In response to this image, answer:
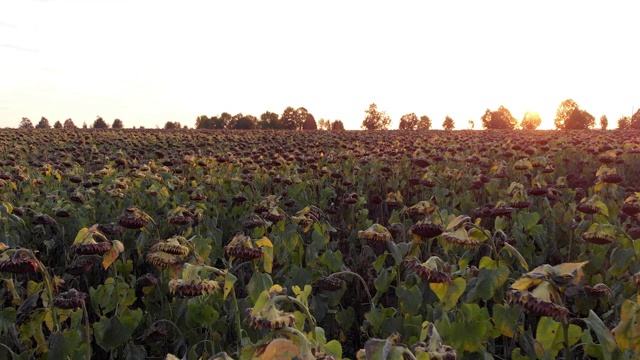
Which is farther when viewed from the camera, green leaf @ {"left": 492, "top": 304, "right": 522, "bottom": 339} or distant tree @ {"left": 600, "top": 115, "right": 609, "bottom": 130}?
distant tree @ {"left": 600, "top": 115, "right": 609, "bottom": 130}

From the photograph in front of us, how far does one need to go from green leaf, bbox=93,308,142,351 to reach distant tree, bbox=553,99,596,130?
10281cm

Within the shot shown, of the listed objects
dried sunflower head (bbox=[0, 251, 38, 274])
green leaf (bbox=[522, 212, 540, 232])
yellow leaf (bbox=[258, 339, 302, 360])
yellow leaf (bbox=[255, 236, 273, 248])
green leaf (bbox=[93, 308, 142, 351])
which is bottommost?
green leaf (bbox=[93, 308, 142, 351])

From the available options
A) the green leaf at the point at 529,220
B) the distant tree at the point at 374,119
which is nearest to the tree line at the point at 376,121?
the distant tree at the point at 374,119

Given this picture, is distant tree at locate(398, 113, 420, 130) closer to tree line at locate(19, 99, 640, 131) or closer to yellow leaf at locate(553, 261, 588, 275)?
tree line at locate(19, 99, 640, 131)

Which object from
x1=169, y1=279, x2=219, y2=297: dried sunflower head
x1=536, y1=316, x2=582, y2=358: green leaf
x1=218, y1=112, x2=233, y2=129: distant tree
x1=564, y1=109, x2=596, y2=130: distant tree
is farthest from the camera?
x1=564, y1=109, x2=596, y2=130: distant tree

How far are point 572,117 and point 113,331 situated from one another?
115127 millimetres

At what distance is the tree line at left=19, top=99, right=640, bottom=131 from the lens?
8788 centimetres

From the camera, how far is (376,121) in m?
139

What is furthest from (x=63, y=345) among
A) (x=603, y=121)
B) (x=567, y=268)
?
(x=603, y=121)

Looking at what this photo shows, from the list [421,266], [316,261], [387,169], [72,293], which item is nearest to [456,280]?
[421,266]

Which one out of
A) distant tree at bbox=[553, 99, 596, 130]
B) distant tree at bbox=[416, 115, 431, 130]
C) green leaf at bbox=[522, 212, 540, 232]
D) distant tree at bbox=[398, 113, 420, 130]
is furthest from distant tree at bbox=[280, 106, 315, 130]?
green leaf at bbox=[522, 212, 540, 232]

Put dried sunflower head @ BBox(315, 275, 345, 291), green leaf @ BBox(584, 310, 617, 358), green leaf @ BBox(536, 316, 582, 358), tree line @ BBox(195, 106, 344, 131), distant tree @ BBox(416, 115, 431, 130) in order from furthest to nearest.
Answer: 1. distant tree @ BBox(416, 115, 431, 130)
2. tree line @ BBox(195, 106, 344, 131)
3. dried sunflower head @ BBox(315, 275, 345, 291)
4. green leaf @ BBox(536, 316, 582, 358)
5. green leaf @ BBox(584, 310, 617, 358)

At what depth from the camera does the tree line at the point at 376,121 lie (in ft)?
288

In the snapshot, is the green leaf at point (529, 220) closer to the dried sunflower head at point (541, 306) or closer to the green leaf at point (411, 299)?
the green leaf at point (411, 299)
